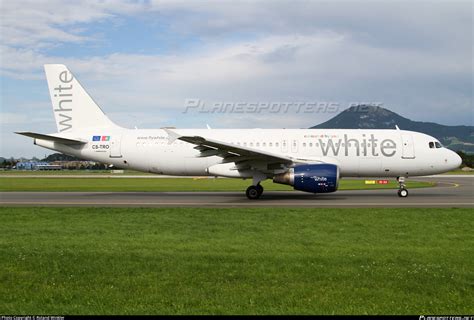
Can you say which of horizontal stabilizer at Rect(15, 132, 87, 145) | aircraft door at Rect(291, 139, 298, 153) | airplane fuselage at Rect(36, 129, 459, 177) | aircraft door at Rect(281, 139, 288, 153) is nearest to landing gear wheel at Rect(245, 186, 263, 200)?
airplane fuselage at Rect(36, 129, 459, 177)

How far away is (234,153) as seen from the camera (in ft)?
74.5

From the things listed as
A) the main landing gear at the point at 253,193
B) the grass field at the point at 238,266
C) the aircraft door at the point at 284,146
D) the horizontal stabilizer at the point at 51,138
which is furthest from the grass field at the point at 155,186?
the grass field at the point at 238,266

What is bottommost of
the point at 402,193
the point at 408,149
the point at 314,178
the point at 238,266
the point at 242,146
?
the point at 238,266

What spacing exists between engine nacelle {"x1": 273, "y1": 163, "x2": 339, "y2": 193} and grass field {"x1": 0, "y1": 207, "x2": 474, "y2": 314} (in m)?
A: 7.38

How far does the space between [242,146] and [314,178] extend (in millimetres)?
4125

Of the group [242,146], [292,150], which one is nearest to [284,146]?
[292,150]

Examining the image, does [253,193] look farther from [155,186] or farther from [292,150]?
[155,186]

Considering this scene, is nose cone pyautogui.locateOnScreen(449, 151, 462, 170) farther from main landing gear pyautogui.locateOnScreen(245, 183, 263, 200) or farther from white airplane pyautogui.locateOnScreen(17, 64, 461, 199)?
main landing gear pyautogui.locateOnScreen(245, 183, 263, 200)

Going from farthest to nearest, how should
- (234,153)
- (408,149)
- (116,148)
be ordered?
1. (116,148)
2. (408,149)
3. (234,153)

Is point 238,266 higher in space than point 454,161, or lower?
lower

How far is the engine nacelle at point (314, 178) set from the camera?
2178cm

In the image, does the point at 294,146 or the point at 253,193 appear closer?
the point at 253,193

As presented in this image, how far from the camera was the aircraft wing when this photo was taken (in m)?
21.7

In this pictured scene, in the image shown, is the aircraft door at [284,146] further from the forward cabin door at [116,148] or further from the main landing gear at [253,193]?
the forward cabin door at [116,148]
